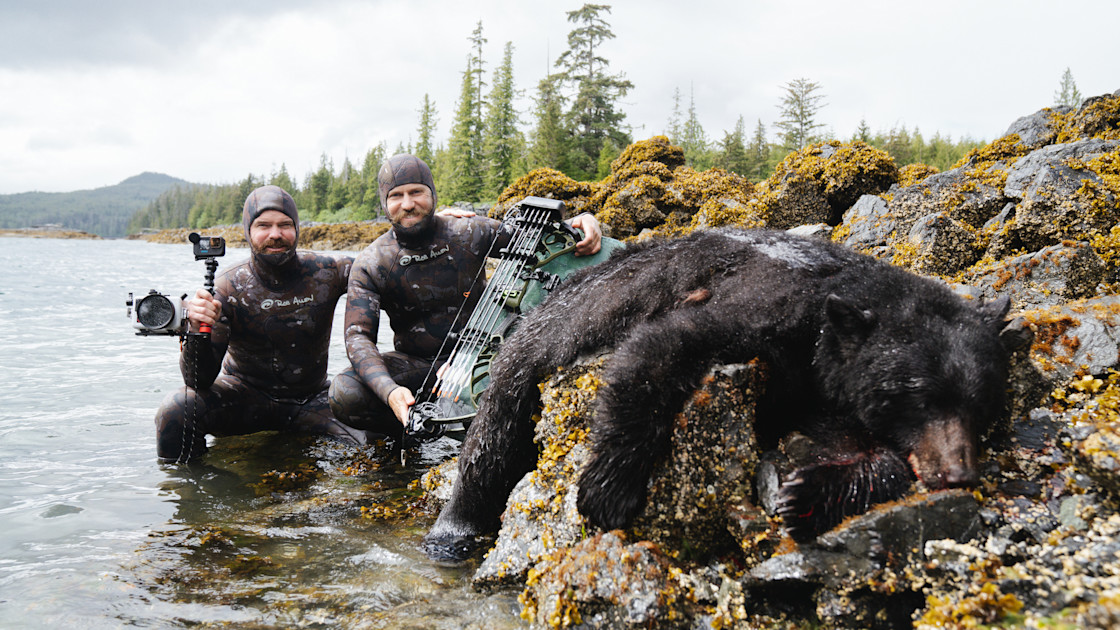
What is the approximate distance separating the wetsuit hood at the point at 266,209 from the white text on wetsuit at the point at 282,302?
13.0 inches

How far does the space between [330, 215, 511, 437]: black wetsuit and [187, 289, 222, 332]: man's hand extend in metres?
1.22

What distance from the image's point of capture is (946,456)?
8.27ft

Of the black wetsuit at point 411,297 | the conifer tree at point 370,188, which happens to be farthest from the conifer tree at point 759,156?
the conifer tree at point 370,188

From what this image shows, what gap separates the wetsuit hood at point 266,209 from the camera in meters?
6.33

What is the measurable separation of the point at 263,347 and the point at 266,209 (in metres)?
1.45

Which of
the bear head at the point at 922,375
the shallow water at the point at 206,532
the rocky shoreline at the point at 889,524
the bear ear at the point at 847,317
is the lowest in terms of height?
the shallow water at the point at 206,532

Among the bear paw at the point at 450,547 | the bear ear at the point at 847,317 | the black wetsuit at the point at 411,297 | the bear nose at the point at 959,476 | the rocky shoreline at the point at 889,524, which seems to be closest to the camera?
the rocky shoreline at the point at 889,524

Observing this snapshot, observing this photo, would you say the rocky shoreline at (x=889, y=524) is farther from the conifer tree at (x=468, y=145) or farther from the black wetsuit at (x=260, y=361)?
the conifer tree at (x=468, y=145)

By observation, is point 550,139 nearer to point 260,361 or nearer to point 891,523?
point 260,361

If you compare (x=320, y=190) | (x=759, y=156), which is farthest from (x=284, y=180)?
(x=759, y=156)

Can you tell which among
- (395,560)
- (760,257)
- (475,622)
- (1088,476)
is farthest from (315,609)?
(1088,476)

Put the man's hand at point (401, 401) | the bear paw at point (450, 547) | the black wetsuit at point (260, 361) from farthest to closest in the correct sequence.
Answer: the black wetsuit at point (260, 361) < the man's hand at point (401, 401) < the bear paw at point (450, 547)

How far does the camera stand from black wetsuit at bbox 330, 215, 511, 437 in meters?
6.02

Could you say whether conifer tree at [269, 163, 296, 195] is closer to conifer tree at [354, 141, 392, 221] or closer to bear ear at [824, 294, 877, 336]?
conifer tree at [354, 141, 392, 221]
